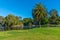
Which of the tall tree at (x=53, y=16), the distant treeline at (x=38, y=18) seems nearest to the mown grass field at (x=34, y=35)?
the distant treeline at (x=38, y=18)

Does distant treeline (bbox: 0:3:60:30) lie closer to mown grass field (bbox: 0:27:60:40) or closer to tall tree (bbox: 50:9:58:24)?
tall tree (bbox: 50:9:58:24)

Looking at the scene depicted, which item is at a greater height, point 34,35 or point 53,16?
point 53,16

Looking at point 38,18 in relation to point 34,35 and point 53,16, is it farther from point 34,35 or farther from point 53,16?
point 34,35

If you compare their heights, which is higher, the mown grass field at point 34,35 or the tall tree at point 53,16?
the tall tree at point 53,16

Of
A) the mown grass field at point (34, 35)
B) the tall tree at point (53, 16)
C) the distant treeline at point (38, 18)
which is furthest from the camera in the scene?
the tall tree at point (53, 16)

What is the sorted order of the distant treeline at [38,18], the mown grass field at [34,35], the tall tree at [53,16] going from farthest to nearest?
1. the tall tree at [53,16]
2. the distant treeline at [38,18]
3. the mown grass field at [34,35]

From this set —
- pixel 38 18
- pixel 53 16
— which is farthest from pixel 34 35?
pixel 53 16

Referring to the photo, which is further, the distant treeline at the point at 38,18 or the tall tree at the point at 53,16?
the tall tree at the point at 53,16

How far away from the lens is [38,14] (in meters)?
79.3

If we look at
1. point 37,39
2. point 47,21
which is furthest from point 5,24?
point 37,39

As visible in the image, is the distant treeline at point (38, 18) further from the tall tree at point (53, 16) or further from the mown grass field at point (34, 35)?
the mown grass field at point (34, 35)

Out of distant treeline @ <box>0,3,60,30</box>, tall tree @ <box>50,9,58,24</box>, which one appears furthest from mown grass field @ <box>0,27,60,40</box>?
tall tree @ <box>50,9,58,24</box>

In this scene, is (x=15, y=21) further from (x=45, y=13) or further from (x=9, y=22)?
(x=45, y=13)

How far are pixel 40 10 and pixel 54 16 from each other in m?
27.3
